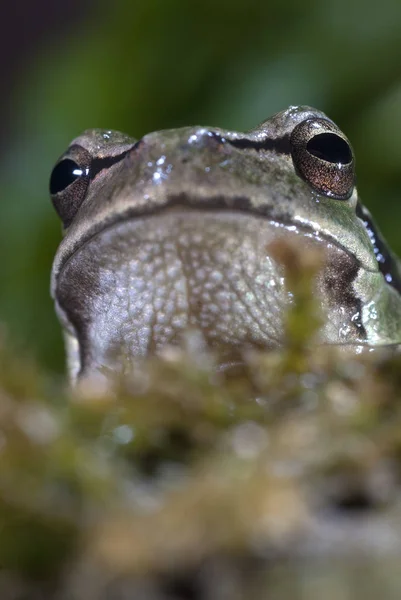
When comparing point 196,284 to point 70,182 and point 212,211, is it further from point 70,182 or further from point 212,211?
point 70,182

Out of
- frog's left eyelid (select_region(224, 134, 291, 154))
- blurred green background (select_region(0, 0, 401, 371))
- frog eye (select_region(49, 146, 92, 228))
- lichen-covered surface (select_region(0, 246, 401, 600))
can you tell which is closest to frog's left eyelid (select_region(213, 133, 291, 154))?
frog's left eyelid (select_region(224, 134, 291, 154))

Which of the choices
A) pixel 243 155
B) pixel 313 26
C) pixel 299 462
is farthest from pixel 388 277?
pixel 313 26

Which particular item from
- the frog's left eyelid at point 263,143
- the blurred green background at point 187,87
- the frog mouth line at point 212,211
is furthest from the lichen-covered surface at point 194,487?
the blurred green background at point 187,87

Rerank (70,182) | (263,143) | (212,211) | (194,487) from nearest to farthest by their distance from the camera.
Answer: (194,487) → (212,211) → (263,143) → (70,182)

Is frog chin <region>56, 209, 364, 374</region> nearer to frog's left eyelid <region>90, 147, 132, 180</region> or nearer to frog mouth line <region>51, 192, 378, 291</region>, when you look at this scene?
frog mouth line <region>51, 192, 378, 291</region>

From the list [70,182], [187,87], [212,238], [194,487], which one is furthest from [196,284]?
[187,87]

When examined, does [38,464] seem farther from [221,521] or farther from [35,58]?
[35,58]

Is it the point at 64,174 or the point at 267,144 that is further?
the point at 64,174
